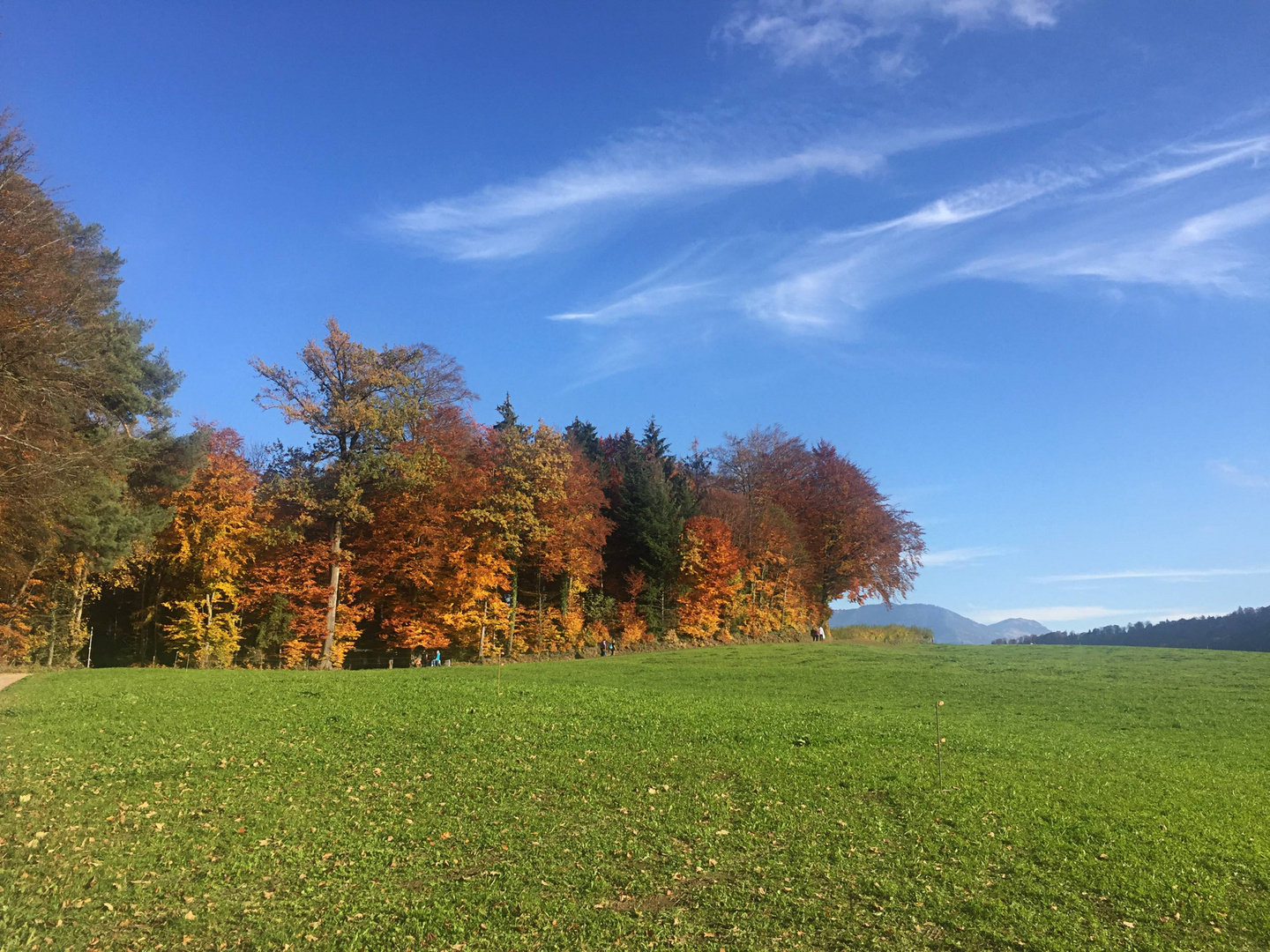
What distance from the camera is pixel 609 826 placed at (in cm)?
1015

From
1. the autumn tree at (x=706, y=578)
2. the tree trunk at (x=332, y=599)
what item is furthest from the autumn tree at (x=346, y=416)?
the autumn tree at (x=706, y=578)

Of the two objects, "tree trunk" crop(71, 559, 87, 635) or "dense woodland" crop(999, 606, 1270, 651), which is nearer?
"tree trunk" crop(71, 559, 87, 635)

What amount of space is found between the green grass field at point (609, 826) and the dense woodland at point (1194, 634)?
173ft

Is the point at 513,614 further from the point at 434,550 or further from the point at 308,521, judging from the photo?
the point at 308,521

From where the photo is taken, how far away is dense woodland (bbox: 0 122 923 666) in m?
22.7

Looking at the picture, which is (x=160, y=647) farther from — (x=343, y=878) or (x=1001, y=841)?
(x=1001, y=841)

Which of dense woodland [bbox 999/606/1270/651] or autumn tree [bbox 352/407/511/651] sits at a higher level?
autumn tree [bbox 352/407/511/651]

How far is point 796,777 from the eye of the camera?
1271cm

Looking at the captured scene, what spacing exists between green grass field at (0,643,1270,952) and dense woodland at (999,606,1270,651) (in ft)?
173

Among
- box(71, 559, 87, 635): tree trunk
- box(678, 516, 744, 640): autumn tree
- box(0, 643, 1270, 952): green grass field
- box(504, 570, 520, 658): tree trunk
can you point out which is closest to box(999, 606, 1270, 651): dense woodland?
box(678, 516, 744, 640): autumn tree

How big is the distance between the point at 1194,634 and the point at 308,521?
81.6 meters

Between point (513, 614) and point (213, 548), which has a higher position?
point (213, 548)

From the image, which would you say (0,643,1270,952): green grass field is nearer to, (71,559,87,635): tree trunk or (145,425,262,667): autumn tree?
(145,425,262,667): autumn tree

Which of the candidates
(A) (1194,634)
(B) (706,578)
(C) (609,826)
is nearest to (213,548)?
(B) (706,578)
